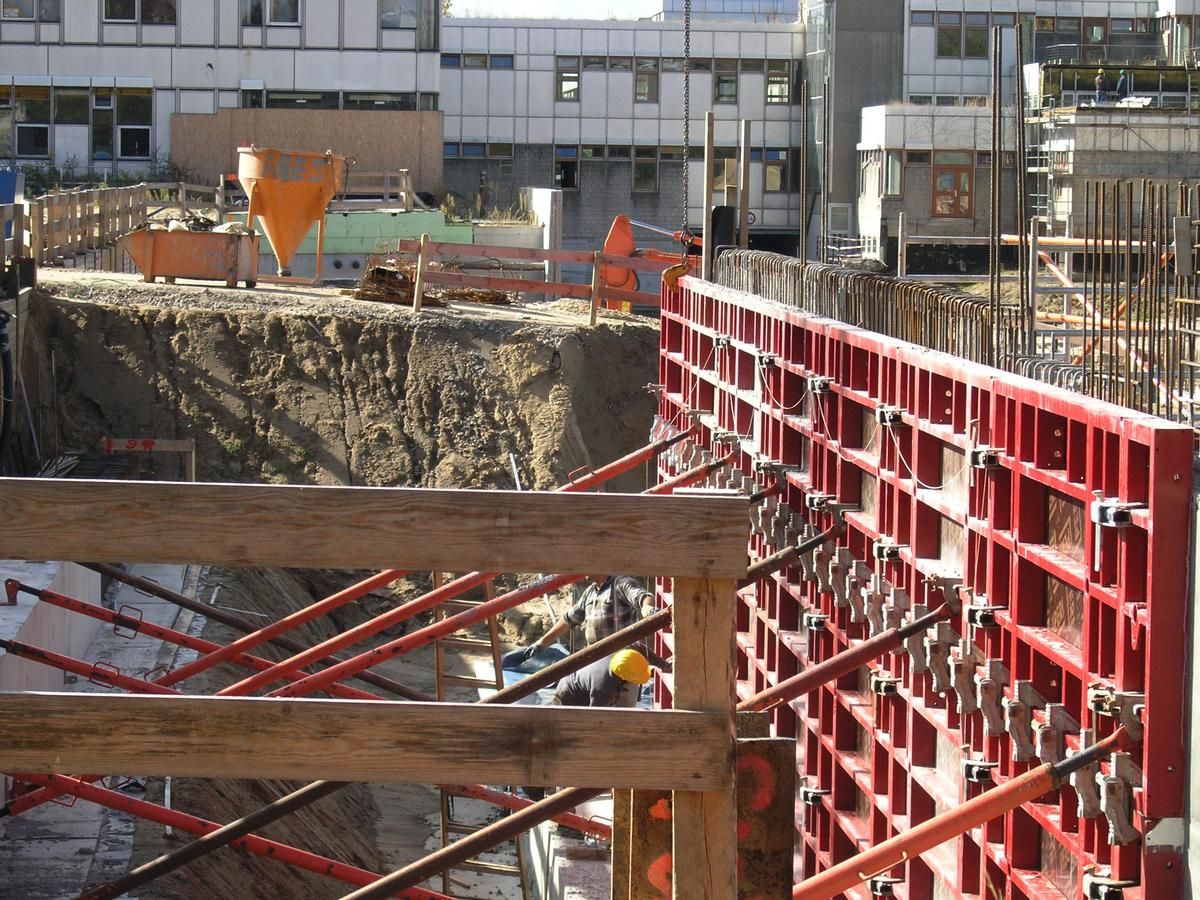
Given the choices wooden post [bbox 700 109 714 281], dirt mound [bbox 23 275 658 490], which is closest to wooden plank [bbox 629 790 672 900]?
wooden post [bbox 700 109 714 281]

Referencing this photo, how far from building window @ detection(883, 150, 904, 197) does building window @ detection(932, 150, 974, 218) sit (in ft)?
3.36

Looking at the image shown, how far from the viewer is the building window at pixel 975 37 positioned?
54.0 meters

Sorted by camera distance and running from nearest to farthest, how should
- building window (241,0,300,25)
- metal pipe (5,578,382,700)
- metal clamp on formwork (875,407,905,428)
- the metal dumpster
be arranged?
metal clamp on formwork (875,407,905,428) → metal pipe (5,578,382,700) → the metal dumpster → building window (241,0,300,25)

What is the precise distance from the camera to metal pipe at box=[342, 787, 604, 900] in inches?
229

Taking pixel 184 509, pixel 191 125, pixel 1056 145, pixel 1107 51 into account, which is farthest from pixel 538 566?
pixel 1107 51

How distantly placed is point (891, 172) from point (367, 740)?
4537 centimetres

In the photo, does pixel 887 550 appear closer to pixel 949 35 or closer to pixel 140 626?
pixel 140 626

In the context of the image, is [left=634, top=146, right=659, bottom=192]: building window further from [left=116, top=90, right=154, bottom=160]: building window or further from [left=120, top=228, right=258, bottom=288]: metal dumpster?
[left=120, top=228, right=258, bottom=288]: metal dumpster

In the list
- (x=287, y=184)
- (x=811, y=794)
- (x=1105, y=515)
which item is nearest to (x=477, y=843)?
(x=1105, y=515)

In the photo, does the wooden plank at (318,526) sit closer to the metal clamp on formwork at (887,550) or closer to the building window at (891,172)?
the metal clamp on formwork at (887,550)

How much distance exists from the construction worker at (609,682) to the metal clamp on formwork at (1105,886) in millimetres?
5856

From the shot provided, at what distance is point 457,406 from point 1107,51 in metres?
35.4

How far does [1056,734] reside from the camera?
7.34 metres

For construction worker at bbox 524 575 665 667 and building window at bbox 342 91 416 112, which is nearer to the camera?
construction worker at bbox 524 575 665 667
